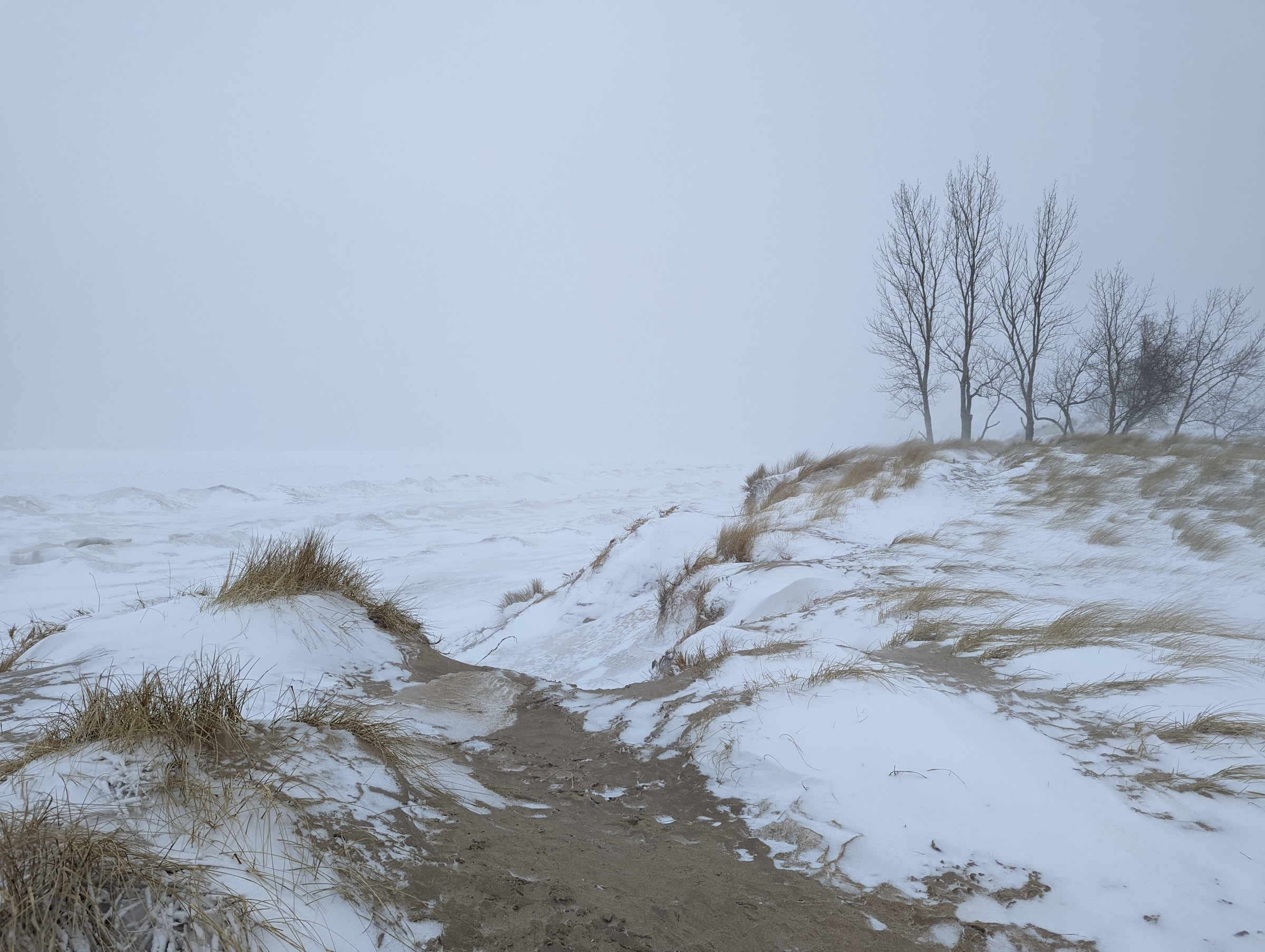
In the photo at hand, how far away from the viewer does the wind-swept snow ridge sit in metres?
1.99

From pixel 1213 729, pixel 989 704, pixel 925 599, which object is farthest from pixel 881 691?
pixel 925 599

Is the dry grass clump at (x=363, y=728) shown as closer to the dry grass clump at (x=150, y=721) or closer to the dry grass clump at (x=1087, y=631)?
the dry grass clump at (x=150, y=721)

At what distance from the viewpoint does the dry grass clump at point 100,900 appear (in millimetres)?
1245

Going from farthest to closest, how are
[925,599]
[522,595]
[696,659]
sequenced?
[522,595] < [925,599] < [696,659]

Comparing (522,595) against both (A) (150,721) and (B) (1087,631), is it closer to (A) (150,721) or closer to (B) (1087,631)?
(B) (1087,631)

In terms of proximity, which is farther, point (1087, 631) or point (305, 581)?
point (305, 581)

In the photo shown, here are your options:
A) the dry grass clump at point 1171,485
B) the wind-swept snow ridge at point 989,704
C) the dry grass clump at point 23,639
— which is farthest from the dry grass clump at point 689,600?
the dry grass clump at point 23,639

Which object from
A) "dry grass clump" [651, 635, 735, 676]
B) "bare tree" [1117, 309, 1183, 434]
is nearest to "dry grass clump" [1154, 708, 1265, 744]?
"dry grass clump" [651, 635, 735, 676]

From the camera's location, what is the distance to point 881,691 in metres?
3.19

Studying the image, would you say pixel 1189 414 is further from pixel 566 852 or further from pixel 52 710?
pixel 52 710

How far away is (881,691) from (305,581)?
13.4ft

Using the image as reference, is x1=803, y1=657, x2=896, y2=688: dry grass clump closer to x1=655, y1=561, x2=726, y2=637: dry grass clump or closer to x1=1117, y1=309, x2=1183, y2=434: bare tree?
x1=655, y1=561, x2=726, y2=637: dry grass clump

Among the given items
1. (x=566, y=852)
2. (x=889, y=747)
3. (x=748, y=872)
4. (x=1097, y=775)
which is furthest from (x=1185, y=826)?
(x=566, y=852)

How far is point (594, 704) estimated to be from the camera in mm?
4199
